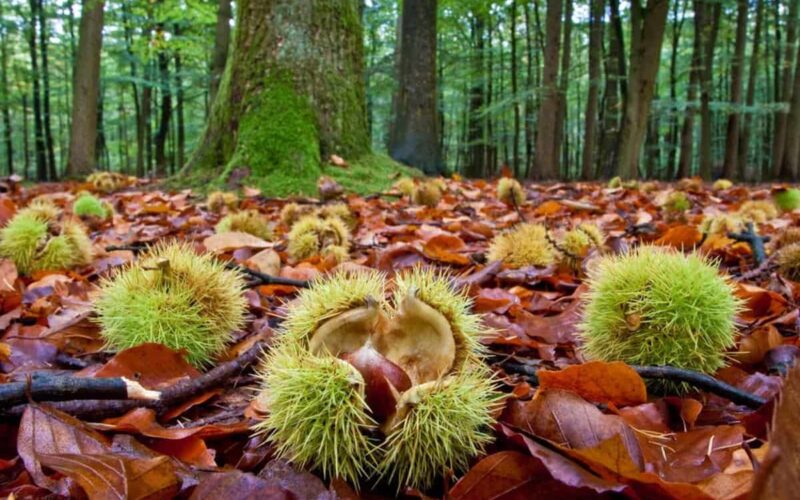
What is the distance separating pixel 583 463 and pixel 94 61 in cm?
1218

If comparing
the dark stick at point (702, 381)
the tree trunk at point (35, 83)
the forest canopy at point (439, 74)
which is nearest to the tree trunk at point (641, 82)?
the forest canopy at point (439, 74)

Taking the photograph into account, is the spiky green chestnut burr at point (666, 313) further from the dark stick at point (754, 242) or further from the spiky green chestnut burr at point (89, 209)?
the spiky green chestnut burr at point (89, 209)

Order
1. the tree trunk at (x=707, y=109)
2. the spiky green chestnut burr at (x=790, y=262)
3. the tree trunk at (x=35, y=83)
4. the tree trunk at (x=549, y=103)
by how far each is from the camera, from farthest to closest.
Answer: the tree trunk at (x=35, y=83), the tree trunk at (x=707, y=109), the tree trunk at (x=549, y=103), the spiky green chestnut burr at (x=790, y=262)

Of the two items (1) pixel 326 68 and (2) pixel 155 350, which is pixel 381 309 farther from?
(1) pixel 326 68

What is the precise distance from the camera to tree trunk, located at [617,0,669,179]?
30.5ft

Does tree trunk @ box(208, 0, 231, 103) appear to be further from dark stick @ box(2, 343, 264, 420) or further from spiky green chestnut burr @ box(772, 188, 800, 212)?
dark stick @ box(2, 343, 264, 420)

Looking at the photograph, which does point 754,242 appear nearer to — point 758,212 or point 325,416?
point 758,212

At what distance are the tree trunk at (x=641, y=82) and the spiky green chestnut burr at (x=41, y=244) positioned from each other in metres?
8.89

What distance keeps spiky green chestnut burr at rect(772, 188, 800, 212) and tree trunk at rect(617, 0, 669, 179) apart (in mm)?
5577

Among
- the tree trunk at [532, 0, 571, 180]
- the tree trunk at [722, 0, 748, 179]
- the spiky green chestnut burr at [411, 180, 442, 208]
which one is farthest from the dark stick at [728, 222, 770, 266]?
the tree trunk at [722, 0, 748, 179]

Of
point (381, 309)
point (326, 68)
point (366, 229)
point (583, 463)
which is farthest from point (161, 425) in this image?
point (326, 68)

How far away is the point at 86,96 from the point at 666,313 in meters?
12.1

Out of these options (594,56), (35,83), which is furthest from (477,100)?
(35,83)

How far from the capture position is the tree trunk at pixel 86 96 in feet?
35.0
